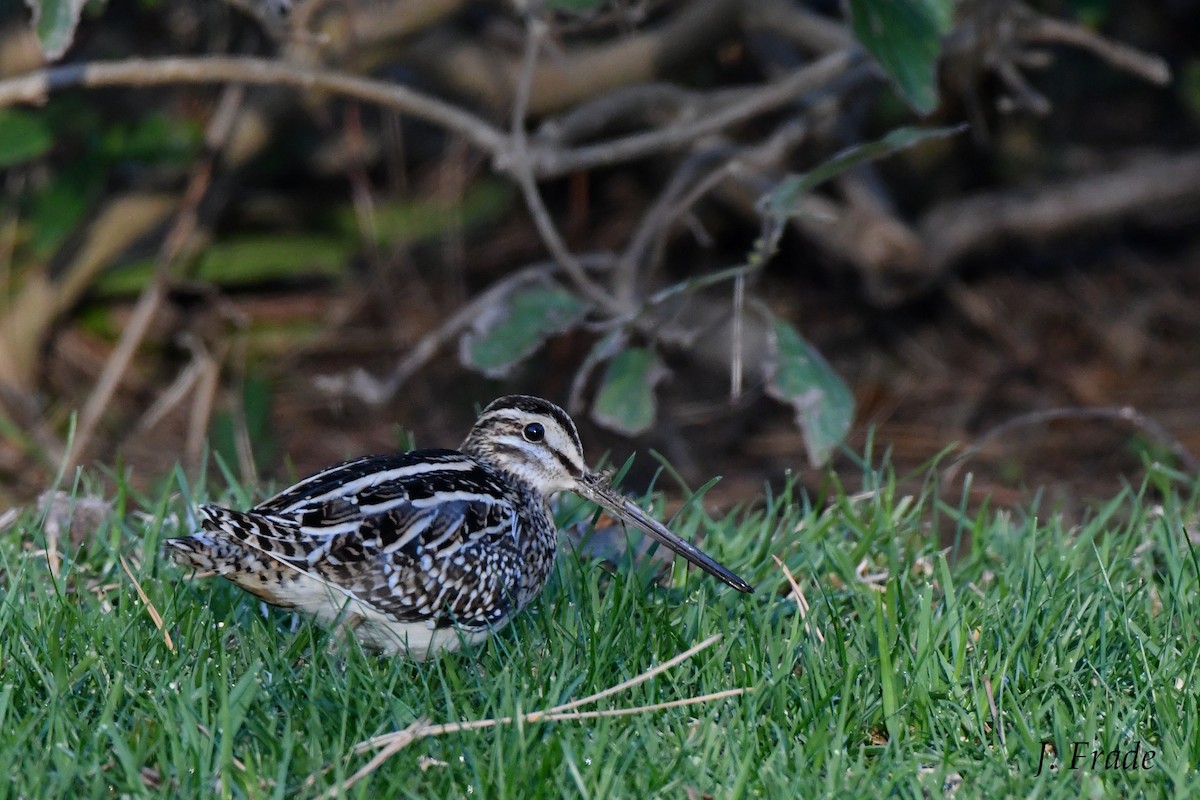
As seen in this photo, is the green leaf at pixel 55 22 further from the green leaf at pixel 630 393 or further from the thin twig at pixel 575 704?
the thin twig at pixel 575 704

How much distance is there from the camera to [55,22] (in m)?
4.11

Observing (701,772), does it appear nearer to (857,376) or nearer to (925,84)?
(925,84)

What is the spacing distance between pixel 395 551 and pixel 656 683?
0.69 meters

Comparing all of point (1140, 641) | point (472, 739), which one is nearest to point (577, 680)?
point (472, 739)

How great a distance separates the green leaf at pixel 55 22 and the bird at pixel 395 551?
4.55 ft

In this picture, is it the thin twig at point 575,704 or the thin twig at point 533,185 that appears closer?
the thin twig at point 575,704

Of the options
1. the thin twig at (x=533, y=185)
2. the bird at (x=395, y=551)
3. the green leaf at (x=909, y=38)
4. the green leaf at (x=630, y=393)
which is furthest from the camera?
the thin twig at (x=533, y=185)

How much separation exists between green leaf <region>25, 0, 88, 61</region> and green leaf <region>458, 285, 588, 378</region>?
4.81 ft

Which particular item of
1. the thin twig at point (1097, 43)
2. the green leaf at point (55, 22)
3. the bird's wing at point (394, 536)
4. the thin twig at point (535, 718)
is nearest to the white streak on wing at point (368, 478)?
the bird's wing at point (394, 536)

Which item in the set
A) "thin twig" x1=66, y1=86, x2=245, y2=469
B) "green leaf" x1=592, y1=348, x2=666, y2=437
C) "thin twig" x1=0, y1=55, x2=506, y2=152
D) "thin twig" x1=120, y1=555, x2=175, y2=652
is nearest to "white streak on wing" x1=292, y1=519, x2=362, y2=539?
"thin twig" x1=120, y1=555, x2=175, y2=652

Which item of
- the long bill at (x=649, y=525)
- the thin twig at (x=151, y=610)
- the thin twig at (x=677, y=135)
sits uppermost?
the thin twig at (x=677, y=135)

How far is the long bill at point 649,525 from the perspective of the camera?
3840 mm

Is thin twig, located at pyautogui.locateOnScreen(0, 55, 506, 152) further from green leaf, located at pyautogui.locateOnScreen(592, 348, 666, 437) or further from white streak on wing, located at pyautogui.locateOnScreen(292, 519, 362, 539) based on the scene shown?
white streak on wing, located at pyautogui.locateOnScreen(292, 519, 362, 539)

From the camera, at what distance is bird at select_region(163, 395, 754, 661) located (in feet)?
11.4
